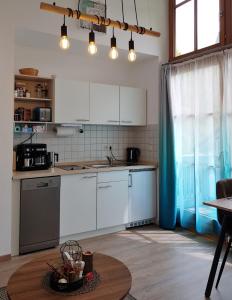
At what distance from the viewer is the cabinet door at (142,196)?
390 centimetres

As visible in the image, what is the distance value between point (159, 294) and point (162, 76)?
111 inches

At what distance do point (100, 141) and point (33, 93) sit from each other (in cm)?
124

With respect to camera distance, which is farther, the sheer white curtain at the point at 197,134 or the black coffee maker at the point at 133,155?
the black coffee maker at the point at 133,155

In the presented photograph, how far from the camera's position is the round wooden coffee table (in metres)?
1.45

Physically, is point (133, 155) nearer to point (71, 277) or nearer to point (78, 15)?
point (78, 15)

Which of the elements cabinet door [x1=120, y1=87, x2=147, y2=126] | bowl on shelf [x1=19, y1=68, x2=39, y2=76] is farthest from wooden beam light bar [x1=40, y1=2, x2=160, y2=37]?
cabinet door [x1=120, y1=87, x2=147, y2=126]

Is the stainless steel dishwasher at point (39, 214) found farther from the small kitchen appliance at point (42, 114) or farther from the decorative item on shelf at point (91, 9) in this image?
the decorative item on shelf at point (91, 9)

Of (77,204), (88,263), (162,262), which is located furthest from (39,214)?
(88,263)

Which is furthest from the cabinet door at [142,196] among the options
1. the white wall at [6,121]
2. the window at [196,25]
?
the window at [196,25]

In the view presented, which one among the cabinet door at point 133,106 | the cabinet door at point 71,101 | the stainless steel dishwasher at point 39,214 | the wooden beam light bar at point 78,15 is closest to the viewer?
the wooden beam light bar at point 78,15

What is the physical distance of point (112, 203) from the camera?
3711 millimetres

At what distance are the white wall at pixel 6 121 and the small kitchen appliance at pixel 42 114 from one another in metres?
0.54

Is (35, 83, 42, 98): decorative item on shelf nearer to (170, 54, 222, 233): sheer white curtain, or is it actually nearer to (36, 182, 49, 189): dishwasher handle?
(36, 182, 49, 189): dishwasher handle

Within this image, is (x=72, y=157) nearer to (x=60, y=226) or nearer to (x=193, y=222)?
(x=60, y=226)
